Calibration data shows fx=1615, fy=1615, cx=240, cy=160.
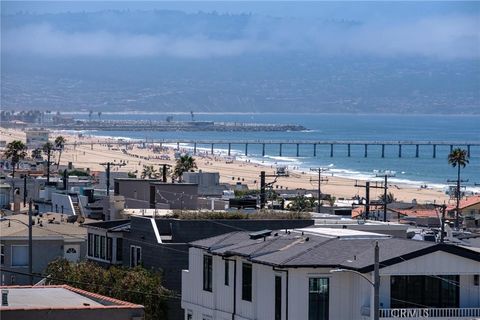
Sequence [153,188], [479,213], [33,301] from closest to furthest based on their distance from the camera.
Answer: [33,301] < [153,188] < [479,213]

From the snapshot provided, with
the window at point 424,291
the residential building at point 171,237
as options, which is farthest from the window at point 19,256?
the window at point 424,291

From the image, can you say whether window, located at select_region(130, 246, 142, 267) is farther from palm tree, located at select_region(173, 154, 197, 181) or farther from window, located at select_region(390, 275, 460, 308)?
palm tree, located at select_region(173, 154, 197, 181)

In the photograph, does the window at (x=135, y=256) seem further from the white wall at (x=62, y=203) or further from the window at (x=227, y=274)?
the white wall at (x=62, y=203)

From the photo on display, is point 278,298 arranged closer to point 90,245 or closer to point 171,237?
point 171,237

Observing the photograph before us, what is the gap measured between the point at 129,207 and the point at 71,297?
28306 mm

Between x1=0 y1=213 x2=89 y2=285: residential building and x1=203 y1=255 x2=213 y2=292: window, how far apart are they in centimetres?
1272

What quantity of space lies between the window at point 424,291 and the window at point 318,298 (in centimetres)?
105

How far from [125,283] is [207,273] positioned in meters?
4.56

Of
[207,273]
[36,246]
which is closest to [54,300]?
[207,273]

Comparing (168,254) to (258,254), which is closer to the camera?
(258,254)

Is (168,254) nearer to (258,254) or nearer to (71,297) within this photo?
(258,254)

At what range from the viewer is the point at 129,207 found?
5206 cm

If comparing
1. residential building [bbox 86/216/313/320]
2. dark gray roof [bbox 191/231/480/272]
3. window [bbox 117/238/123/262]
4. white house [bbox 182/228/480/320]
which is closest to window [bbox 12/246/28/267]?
window [bbox 117/238/123/262]

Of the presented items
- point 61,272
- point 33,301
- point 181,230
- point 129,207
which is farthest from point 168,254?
point 129,207
